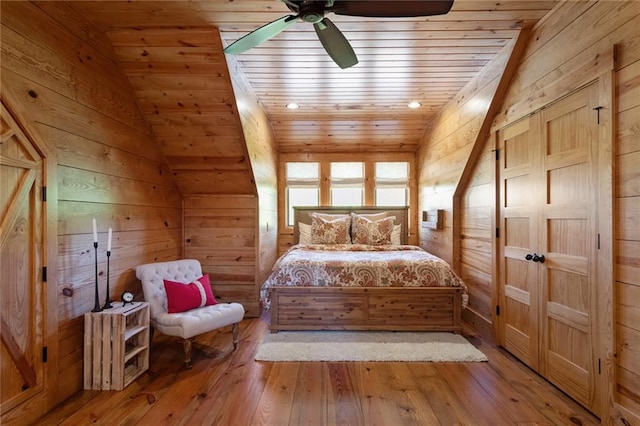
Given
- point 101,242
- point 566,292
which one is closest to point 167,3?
point 101,242

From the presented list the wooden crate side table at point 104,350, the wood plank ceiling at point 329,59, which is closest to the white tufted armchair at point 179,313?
the wooden crate side table at point 104,350

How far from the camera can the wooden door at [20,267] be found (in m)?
1.56

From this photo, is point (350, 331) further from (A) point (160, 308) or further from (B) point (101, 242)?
(B) point (101, 242)

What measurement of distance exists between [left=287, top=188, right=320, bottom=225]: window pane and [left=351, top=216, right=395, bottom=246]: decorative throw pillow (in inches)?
36.5

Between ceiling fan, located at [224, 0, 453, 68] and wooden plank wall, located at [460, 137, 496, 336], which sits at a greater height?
ceiling fan, located at [224, 0, 453, 68]

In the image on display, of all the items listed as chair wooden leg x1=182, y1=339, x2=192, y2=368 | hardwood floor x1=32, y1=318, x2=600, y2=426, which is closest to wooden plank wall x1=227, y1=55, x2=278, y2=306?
chair wooden leg x1=182, y1=339, x2=192, y2=368

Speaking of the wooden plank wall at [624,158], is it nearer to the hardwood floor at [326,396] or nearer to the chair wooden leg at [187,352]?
the hardwood floor at [326,396]

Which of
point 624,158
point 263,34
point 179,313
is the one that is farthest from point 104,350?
point 624,158

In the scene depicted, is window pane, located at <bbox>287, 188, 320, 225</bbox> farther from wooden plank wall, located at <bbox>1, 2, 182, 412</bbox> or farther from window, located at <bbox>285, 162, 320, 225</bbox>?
wooden plank wall, located at <bbox>1, 2, 182, 412</bbox>

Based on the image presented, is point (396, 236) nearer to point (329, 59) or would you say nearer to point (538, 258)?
point (538, 258)

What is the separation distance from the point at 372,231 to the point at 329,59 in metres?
2.39

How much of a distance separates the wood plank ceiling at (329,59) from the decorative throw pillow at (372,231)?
1493 mm

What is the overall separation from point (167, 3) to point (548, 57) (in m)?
2.71

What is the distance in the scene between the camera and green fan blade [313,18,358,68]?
66.1 inches
